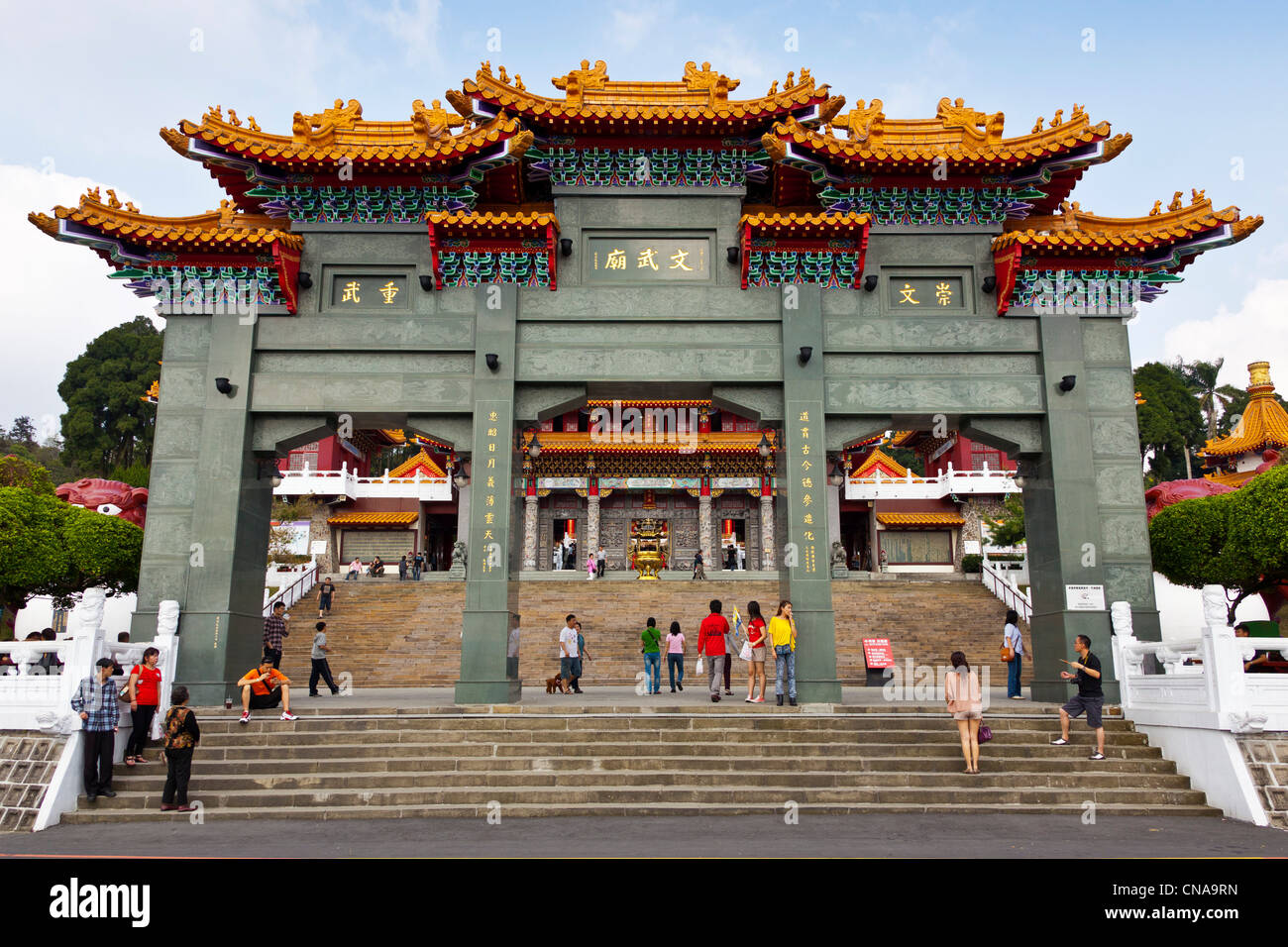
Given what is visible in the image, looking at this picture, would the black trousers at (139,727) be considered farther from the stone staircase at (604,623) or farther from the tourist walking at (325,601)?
the tourist walking at (325,601)

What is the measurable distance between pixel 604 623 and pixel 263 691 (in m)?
12.6

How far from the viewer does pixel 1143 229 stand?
42.7 feet

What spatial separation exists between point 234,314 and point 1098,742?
12323 mm

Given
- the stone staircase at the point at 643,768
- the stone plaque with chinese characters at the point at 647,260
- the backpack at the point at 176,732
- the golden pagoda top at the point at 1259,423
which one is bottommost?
the stone staircase at the point at 643,768

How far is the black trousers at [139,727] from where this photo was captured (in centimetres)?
995

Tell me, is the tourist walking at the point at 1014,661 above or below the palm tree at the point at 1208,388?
below

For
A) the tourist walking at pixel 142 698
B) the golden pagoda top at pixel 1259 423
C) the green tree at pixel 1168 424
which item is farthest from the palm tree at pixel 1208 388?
the tourist walking at pixel 142 698

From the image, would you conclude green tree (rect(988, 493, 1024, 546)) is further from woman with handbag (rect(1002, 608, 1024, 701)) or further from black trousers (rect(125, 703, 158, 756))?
black trousers (rect(125, 703, 158, 756))

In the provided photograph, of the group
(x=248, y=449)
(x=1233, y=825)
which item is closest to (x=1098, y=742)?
(x=1233, y=825)

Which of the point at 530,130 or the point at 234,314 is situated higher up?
the point at 530,130

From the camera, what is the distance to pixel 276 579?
91.6 ft

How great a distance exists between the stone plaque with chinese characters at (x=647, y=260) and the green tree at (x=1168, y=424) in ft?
148

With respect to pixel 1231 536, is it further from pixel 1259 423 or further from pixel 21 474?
pixel 21 474

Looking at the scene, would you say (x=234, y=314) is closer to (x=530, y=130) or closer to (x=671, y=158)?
(x=530, y=130)
